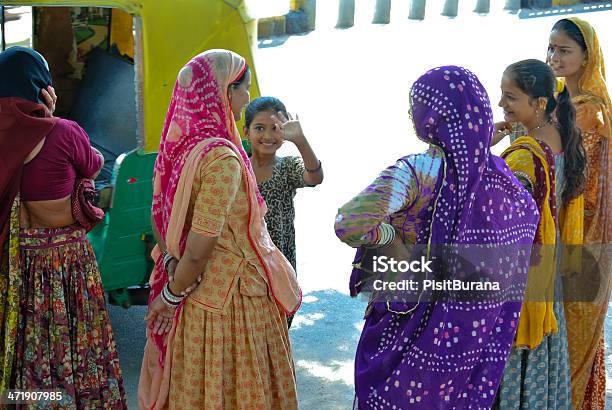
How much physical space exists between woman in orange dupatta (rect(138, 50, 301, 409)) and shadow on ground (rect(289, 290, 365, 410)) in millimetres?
1261

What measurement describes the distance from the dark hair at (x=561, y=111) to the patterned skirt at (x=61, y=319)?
1.91m

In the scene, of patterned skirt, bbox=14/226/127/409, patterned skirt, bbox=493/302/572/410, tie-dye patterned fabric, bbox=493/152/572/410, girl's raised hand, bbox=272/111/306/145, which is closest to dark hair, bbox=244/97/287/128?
girl's raised hand, bbox=272/111/306/145

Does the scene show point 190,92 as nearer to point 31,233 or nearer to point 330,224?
point 31,233

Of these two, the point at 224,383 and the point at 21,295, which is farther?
the point at 21,295

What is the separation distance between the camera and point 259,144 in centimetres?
396

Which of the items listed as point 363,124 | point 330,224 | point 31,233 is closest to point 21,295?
point 31,233

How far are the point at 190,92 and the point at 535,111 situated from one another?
137cm

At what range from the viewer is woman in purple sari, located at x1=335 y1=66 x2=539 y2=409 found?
2.57 metres

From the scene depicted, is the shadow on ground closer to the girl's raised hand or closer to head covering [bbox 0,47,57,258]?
the girl's raised hand

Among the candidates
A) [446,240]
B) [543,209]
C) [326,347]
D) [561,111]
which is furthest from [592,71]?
[326,347]

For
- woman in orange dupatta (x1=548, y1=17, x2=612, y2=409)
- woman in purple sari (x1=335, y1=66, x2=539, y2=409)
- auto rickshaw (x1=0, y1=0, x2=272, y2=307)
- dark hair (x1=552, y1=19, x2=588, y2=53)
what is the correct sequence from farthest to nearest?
auto rickshaw (x1=0, y1=0, x2=272, y2=307) → dark hair (x1=552, y1=19, x2=588, y2=53) → woman in orange dupatta (x1=548, y1=17, x2=612, y2=409) → woman in purple sari (x1=335, y1=66, x2=539, y2=409)

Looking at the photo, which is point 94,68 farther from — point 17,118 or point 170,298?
point 170,298

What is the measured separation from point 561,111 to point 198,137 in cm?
150

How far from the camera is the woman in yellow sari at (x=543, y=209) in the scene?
3.17 m
